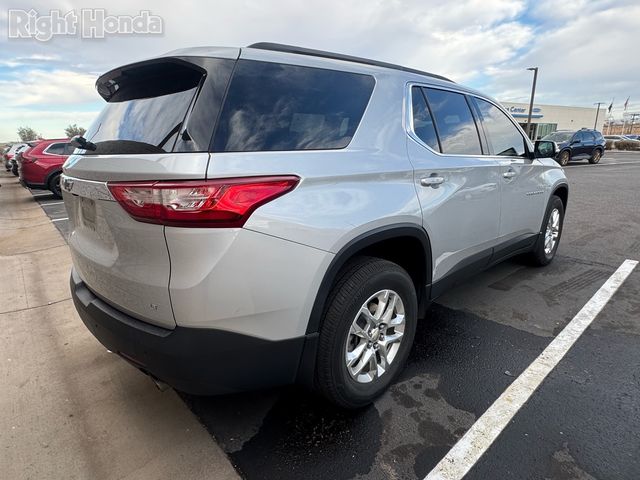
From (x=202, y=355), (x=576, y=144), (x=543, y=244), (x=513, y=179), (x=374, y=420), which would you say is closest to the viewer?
(x=202, y=355)

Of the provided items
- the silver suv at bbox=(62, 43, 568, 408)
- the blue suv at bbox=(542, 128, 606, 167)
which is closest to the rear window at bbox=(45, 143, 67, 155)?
the silver suv at bbox=(62, 43, 568, 408)

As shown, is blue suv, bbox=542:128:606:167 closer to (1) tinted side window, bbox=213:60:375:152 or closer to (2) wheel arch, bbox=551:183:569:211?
(2) wheel arch, bbox=551:183:569:211

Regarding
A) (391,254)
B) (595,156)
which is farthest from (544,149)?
(595,156)

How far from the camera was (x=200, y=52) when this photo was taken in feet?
5.92

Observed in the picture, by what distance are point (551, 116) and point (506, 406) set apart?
5872cm

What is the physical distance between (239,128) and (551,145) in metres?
3.65

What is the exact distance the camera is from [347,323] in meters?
2.04

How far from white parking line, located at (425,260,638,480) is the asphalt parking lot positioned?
0.11ft

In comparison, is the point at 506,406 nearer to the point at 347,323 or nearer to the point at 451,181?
the point at 347,323

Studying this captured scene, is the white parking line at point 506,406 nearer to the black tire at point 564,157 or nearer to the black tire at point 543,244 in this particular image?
the black tire at point 543,244

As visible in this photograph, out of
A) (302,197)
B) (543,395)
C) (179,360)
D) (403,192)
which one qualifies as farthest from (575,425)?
(179,360)

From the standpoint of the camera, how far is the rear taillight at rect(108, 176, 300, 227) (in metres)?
1.56

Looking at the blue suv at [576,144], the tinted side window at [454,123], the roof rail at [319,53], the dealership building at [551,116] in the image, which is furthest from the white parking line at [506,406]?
the dealership building at [551,116]

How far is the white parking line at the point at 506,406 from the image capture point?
75.9 inches
